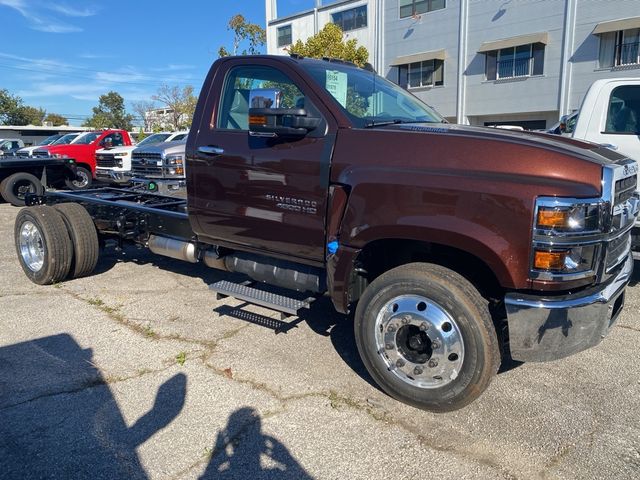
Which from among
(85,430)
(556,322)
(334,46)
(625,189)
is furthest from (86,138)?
(556,322)

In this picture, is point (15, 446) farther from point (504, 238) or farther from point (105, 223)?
point (105, 223)

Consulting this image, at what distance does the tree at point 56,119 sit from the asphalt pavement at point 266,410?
312 feet

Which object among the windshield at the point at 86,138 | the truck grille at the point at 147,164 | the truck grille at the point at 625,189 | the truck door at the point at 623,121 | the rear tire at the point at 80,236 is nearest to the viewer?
the truck grille at the point at 625,189

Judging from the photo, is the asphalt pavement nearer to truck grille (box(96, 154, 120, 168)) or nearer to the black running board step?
the black running board step

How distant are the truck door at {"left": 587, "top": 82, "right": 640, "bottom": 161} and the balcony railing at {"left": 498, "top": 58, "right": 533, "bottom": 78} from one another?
57.0 feet

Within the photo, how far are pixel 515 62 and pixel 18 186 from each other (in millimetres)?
19908

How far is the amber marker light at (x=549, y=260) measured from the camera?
2.68 meters

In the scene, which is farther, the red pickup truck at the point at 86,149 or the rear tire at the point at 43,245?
the red pickup truck at the point at 86,149

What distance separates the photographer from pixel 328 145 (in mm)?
3439

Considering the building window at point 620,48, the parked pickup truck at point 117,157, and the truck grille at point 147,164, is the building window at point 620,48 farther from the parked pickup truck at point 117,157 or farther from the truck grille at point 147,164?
the truck grille at point 147,164

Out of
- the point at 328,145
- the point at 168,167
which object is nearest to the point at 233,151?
the point at 328,145

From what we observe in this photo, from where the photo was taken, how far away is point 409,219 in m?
3.00

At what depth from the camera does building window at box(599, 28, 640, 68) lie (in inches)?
745

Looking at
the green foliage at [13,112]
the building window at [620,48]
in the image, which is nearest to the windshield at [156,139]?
the building window at [620,48]
